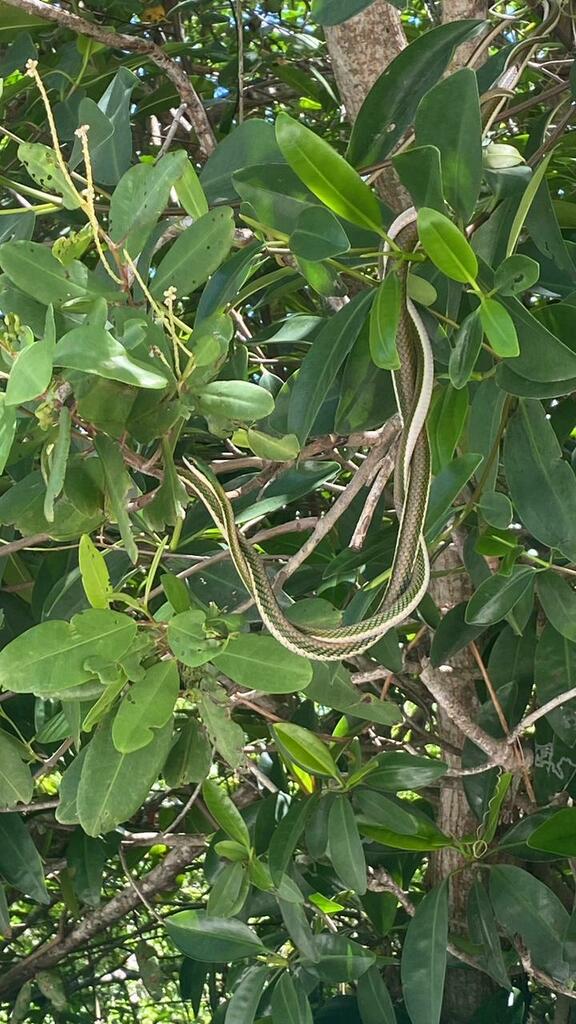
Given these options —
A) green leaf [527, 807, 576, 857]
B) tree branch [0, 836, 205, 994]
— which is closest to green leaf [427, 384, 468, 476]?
green leaf [527, 807, 576, 857]

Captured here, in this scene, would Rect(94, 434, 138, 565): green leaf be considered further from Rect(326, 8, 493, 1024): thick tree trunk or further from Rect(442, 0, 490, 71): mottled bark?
Rect(442, 0, 490, 71): mottled bark

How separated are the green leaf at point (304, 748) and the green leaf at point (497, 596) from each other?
17cm

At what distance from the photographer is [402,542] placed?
0.64m

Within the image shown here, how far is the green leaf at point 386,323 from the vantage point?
633 mm

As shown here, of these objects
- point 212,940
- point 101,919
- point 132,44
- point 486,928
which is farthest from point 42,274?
point 101,919

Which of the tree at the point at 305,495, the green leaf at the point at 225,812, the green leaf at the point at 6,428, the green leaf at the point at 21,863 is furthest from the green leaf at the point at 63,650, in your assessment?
the green leaf at the point at 21,863

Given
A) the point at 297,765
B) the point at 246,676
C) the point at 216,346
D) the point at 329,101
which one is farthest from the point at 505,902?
the point at 329,101

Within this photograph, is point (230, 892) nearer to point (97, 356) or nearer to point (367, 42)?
point (97, 356)

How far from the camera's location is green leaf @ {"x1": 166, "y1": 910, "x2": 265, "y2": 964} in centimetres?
100

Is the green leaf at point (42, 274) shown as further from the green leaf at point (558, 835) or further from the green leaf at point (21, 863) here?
the green leaf at point (21, 863)

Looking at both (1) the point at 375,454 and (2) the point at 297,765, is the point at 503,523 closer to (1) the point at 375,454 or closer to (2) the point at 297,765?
(1) the point at 375,454

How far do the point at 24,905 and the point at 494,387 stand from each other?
146 centimetres

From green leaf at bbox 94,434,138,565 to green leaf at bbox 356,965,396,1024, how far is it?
658 mm

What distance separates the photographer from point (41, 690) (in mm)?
633
